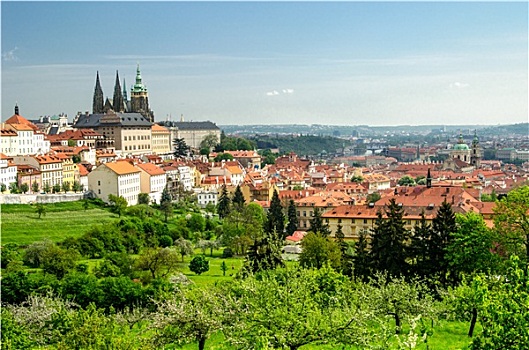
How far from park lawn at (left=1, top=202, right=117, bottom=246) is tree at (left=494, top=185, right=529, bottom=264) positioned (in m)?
29.9

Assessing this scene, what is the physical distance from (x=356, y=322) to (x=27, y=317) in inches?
506

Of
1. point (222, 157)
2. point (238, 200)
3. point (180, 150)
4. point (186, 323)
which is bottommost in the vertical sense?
point (238, 200)

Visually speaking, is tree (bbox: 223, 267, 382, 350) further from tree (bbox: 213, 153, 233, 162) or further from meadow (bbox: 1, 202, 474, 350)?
tree (bbox: 213, 153, 233, 162)

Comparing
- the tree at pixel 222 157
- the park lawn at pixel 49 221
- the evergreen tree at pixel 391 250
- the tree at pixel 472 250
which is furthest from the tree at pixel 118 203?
the tree at pixel 222 157

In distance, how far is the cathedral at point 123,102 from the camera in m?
110

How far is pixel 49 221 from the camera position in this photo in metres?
51.7

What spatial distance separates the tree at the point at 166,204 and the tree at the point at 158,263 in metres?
21.8

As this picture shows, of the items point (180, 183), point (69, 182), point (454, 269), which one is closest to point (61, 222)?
point (69, 182)

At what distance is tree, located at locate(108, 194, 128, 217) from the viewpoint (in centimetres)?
5893

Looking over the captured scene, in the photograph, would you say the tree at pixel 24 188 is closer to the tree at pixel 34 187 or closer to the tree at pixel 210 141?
the tree at pixel 34 187

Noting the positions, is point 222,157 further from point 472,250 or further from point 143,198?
point 472,250

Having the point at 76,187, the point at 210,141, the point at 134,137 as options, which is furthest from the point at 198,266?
the point at 210,141

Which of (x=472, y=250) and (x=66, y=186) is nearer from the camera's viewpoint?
(x=472, y=250)

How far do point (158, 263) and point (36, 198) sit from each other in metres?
23.6
